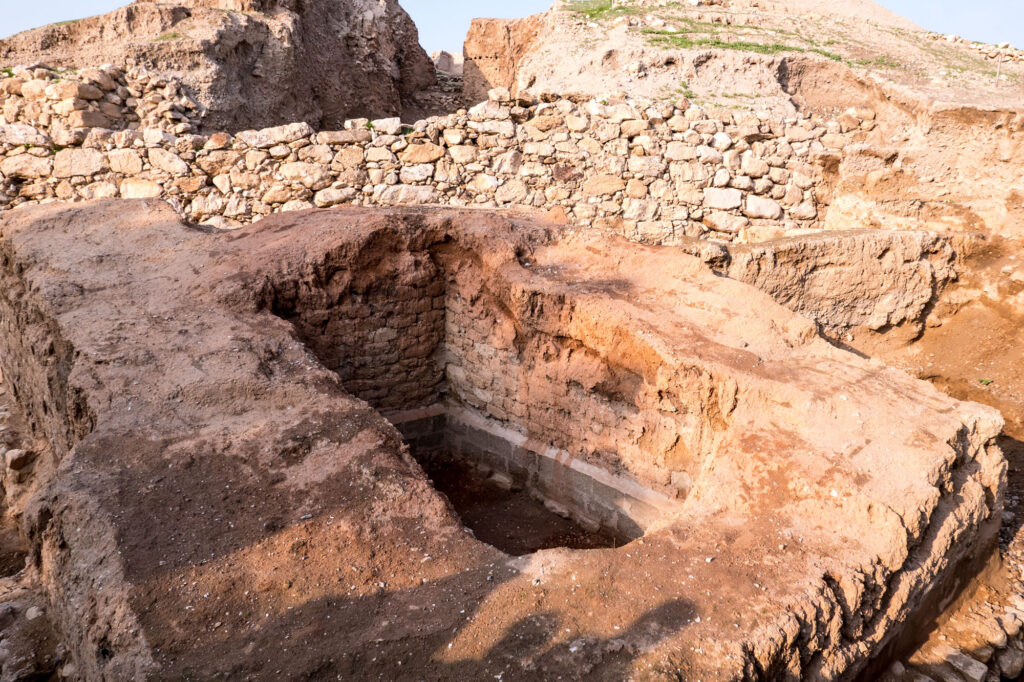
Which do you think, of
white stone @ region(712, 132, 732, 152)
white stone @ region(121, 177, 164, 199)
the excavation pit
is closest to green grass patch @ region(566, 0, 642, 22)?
white stone @ region(712, 132, 732, 152)

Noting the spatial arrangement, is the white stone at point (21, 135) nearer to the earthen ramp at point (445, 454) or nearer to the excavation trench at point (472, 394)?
the earthen ramp at point (445, 454)

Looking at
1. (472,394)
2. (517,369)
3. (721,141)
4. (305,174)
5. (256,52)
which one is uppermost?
(256,52)

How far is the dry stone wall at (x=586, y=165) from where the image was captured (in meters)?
7.64

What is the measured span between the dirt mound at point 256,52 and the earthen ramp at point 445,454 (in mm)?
4490

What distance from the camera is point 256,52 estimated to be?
10.5 metres

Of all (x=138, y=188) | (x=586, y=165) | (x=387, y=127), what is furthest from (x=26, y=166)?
(x=586, y=165)

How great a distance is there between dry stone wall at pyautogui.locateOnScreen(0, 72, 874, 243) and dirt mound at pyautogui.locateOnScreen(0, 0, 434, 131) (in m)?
1.45

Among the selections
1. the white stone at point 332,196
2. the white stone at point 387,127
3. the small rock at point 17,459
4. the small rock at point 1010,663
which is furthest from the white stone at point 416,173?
the small rock at point 1010,663

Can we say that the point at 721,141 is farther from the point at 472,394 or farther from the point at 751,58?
the point at 472,394

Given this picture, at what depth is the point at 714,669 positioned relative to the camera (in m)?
2.25

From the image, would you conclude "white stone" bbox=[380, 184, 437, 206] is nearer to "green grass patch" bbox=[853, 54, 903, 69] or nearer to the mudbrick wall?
the mudbrick wall

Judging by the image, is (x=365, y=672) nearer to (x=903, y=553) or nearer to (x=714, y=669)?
(x=714, y=669)

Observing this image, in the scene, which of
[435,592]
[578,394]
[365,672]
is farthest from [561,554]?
[578,394]

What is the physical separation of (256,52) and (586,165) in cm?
605
